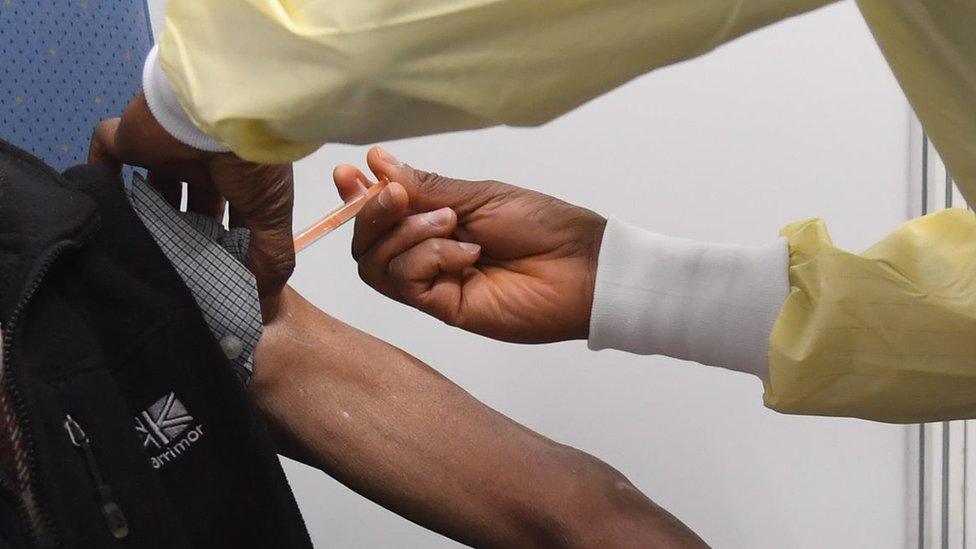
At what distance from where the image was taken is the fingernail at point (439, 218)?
0.99 meters

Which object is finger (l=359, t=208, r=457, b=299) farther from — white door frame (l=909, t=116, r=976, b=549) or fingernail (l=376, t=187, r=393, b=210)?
white door frame (l=909, t=116, r=976, b=549)

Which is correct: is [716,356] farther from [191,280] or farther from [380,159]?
[191,280]

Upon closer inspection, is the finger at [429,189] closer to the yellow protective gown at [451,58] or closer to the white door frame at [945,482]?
the yellow protective gown at [451,58]

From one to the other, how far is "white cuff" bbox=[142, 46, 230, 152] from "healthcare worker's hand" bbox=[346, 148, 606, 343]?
0.78 ft

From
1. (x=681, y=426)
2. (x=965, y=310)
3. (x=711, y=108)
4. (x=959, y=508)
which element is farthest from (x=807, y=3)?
(x=959, y=508)

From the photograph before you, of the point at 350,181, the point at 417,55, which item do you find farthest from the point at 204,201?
the point at 417,55

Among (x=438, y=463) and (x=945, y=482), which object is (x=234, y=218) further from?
(x=945, y=482)

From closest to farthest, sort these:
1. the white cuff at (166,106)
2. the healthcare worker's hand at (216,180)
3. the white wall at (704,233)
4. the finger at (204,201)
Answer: the white cuff at (166,106) → the healthcare worker's hand at (216,180) → the finger at (204,201) → the white wall at (704,233)

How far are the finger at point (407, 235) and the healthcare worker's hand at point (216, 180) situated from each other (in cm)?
9

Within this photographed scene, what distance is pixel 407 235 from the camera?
986 mm

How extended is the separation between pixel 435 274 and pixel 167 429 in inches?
11.6

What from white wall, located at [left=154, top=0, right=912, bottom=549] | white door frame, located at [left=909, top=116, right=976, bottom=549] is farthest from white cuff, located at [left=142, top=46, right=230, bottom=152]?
white door frame, located at [left=909, top=116, right=976, bottom=549]

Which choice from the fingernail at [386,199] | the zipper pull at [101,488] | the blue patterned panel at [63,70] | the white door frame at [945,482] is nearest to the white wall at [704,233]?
the white door frame at [945,482]

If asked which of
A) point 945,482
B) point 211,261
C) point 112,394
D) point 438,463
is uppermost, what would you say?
point 211,261
